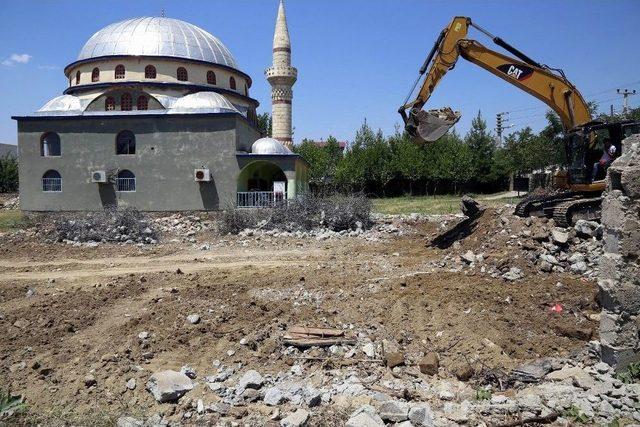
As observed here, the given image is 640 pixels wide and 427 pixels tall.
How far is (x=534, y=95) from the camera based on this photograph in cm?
1345

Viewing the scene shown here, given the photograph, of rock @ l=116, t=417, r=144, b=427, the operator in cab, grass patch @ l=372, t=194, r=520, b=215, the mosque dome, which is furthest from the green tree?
rock @ l=116, t=417, r=144, b=427

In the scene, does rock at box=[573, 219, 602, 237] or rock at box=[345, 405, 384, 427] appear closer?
rock at box=[345, 405, 384, 427]

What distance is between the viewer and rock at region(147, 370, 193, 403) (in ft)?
19.7

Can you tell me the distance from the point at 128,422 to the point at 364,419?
8.19 ft

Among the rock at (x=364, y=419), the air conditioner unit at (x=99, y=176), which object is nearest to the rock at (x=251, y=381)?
the rock at (x=364, y=419)

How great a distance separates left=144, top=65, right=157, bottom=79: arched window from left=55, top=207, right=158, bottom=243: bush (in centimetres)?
1333

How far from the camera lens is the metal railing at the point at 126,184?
80.7ft

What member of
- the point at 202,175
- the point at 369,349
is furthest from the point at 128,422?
the point at 202,175

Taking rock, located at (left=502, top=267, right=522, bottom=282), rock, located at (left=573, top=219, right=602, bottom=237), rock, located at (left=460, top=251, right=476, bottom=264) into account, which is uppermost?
rock, located at (left=573, top=219, right=602, bottom=237)

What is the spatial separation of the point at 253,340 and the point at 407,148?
40.1m

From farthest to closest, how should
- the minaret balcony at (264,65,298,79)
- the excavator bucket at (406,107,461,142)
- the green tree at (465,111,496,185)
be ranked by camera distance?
the green tree at (465,111,496,185), the minaret balcony at (264,65,298,79), the excavator bucket at (406,107,461,142)

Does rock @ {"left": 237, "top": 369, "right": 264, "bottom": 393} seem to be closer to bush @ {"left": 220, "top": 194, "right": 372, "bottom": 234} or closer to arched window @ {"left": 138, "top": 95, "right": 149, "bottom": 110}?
bush @ {"left": 220, "top": 194, "right": 372, "bottom": 234}

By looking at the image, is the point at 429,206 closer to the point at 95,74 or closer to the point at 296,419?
the point at 95,74

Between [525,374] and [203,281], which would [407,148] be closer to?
[203,281]
